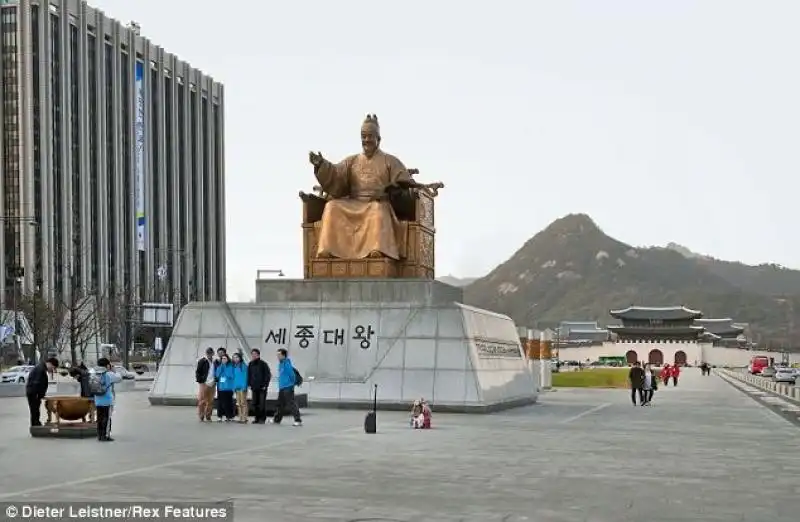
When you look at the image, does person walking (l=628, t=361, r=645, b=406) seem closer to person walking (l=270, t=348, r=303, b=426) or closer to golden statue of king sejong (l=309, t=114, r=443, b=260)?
golden statue of king sejong (l=309, t=114, r=443, b=260)

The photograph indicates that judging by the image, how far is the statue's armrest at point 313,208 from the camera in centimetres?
2731

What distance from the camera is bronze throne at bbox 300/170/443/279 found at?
86.2 feet

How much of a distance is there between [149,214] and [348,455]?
91.1 metres

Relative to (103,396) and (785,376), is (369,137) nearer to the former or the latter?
(103,396)

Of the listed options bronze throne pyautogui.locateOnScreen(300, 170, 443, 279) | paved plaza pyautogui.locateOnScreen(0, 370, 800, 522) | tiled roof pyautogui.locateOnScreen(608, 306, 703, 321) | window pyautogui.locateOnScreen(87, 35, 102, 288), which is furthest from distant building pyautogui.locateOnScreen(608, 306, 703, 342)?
paved plaza pyautogui.locateOnScreen(0, 370, 800, 522)

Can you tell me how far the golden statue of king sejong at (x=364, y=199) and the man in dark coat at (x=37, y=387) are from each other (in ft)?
28.7

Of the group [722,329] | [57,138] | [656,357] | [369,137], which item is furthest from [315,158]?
[722,329]

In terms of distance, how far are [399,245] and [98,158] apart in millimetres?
72165

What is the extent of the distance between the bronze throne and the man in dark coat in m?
8.66

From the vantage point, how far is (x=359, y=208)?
2641 centimetres

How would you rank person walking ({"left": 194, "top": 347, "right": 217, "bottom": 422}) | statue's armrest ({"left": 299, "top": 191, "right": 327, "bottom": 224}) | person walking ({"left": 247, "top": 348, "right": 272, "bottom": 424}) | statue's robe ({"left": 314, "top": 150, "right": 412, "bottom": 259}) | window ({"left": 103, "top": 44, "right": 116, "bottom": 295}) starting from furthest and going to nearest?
window ({"left": 103, "top": 44, "right": 116, "bottom": 295})
statue's armrest ({"left": 299, "top": 191, "right": 327, "bottom": 224})
statue's robe ({"left": 314, "top": 150, "right": 412, "bottom": 259})
person walking ({"left": 194, "top": 347, "right": 217, "bottom": 422})
person walking ({"left": 247, "top": 348, "right": 272, "bottom": 424})

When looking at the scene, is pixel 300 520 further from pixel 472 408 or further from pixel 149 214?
pixel 149 214

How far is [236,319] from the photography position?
1036 inches

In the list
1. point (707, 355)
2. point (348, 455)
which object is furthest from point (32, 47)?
point (707, 355)
